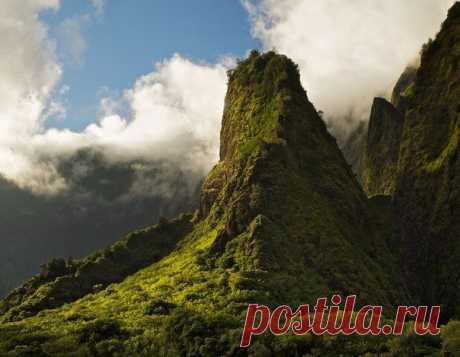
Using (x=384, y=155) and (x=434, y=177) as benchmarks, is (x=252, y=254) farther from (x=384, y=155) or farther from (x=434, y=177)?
(x=384, y=155)

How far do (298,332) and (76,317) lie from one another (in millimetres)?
47914

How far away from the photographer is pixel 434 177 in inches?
5625

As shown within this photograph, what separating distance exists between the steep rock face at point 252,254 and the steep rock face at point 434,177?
32.5 ft

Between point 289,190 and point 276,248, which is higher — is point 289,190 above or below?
above

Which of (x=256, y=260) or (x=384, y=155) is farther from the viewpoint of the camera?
(x=384, y=155)

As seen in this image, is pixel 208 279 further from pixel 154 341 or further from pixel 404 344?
pixel 404 344

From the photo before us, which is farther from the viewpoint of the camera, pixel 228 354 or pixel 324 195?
pixel 324 195

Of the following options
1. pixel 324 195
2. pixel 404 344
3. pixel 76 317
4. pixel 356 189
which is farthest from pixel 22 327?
pixel 356 189

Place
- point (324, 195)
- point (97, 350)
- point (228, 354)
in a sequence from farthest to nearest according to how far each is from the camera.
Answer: point (324, 195)
point (97, 350)
point (228, 354)

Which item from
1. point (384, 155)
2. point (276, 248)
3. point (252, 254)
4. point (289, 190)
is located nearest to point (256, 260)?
point (252, 254)

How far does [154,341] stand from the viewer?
67250 millimetres

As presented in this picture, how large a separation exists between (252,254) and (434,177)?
68.3 m

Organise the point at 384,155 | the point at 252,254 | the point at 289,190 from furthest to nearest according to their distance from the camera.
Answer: the point at 384,155 → the point at 289,190 → the point at 252,254

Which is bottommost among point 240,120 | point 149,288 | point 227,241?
point 149,288
